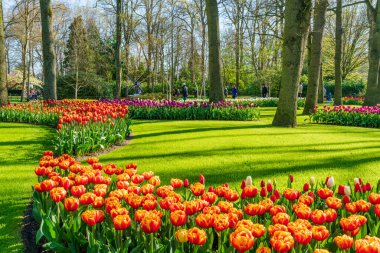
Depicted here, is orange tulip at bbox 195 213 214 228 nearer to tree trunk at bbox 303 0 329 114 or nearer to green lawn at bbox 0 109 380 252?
green lawn at bbox 0 109 380 252

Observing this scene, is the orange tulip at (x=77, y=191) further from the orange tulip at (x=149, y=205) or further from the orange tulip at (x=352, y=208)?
the orange tulip at (x=352, y=208)

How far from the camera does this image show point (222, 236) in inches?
93.5

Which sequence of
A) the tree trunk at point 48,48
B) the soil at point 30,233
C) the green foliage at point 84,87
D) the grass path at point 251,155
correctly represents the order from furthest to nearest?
1. the green foliage at point 84,87
2. the tree trunk at point 48,48
3. the grass path at point 251,155
4. the soil at point 30,233

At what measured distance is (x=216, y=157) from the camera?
6773 millimetres

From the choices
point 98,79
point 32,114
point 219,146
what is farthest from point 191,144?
point 98,79

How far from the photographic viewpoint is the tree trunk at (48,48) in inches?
564

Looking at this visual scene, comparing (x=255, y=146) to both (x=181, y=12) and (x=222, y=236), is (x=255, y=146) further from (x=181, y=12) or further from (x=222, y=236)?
(x=181, y=12)

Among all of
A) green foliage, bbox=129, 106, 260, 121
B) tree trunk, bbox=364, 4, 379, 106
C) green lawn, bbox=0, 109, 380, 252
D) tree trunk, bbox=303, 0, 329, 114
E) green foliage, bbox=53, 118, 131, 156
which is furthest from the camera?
tree trunk, bbox=364, 4, 379, 106

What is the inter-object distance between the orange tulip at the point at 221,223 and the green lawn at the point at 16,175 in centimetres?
194

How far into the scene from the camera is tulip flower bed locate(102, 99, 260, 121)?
14.5 metres

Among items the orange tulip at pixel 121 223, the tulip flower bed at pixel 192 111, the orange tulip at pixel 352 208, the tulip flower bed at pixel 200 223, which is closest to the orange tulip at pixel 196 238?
the tulip flower bed at pixel 200 223

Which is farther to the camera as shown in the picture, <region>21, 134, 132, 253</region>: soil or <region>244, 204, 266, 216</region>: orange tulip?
<region>21, 134, 132, 253</region>: soil

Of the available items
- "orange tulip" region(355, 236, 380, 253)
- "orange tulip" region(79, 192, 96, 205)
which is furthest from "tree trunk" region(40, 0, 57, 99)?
"orange tulip" region(355, 236, 380, 253)

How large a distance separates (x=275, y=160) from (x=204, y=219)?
180 inches
